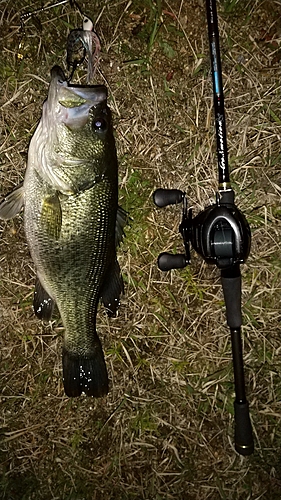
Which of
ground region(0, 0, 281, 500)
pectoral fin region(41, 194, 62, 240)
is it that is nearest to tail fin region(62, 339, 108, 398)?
ground region(0, 0, 281, 500)

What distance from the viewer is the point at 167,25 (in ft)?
8.68

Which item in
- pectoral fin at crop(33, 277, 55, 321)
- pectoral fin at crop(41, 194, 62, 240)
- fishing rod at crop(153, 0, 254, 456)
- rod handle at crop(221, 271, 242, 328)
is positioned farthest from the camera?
pectoral fin at crop(33, 277, 55, 321)

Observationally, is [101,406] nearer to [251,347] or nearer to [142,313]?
[142,313]

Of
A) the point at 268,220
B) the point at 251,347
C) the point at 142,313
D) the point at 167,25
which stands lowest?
the point at 251,347

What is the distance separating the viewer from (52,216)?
2273 millimetres

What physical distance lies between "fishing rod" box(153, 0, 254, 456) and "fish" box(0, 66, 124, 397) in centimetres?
33

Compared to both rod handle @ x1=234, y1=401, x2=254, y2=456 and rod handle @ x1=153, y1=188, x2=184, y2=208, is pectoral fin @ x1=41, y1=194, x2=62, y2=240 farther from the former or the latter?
rod handle @ x1=234, y1=401, x2=254, y2=456

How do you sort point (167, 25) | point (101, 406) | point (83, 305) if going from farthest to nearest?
point (101, 406) < point (167, 25) < point (83, 305)

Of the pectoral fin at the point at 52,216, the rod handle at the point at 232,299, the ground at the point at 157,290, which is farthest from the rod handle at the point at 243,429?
the pectoral fin at the point at 52,216

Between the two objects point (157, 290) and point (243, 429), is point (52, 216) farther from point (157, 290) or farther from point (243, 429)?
point (243, 429)

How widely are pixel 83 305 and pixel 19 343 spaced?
63 cm

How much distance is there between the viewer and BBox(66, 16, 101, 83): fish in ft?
8.32

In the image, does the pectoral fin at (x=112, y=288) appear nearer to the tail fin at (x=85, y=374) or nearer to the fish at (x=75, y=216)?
the fish at (x=75, y=216)

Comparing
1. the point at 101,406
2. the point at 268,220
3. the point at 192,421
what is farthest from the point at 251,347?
the point at 101,406
